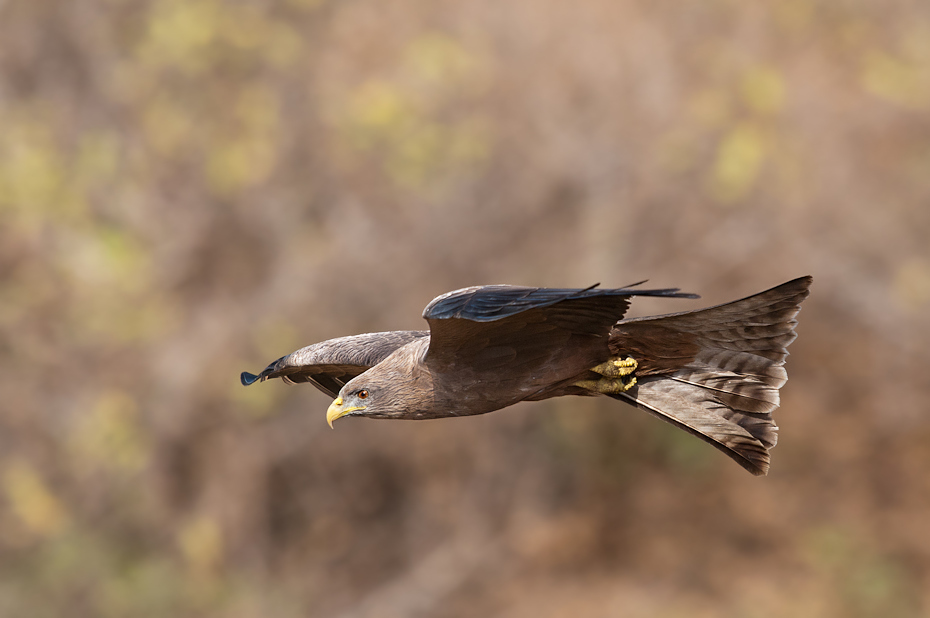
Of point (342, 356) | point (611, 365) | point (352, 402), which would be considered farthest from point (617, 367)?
point (342, 356)

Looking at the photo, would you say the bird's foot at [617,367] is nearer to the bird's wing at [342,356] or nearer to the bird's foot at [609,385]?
the bird's foot at [609,385]

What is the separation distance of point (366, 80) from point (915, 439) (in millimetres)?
8988

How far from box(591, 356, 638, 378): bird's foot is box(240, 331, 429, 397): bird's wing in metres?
0.95

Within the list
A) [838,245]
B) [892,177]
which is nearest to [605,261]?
[838,245]

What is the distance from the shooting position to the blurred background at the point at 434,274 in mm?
12125

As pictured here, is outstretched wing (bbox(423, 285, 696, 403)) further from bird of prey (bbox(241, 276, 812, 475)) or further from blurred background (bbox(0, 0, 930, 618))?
blurred background (bbox(0, 0, 930, 618))

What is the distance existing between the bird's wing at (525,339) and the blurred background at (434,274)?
23.8 feet

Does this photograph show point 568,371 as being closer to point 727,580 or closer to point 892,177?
point 892,177

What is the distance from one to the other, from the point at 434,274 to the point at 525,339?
762cm

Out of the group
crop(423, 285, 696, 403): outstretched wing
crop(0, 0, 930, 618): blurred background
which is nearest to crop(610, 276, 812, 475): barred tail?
crop(423, 285, 696, 403): outstretched wing

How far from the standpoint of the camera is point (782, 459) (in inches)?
559

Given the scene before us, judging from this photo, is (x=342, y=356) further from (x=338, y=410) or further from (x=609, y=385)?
(x=609, y=385)

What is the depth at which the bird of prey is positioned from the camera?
4.12m

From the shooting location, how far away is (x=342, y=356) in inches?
192
